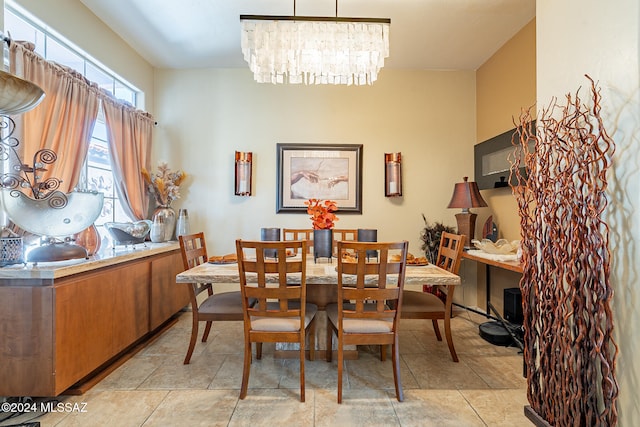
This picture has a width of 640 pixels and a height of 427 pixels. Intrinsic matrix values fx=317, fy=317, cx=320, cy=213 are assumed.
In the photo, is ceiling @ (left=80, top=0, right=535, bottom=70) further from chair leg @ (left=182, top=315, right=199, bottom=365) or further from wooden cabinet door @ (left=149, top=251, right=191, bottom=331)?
chair leg @ (left=182, top=315, right=199, bottom=365)

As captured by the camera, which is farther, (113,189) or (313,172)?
(313,172)

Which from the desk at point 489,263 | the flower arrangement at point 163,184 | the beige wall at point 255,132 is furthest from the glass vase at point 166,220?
the desk at point 489,263

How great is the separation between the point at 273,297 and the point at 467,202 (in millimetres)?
2300

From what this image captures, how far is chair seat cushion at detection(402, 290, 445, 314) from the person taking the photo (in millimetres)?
2328

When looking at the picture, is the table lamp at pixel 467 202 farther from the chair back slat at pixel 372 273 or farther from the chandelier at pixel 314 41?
the chair back slat at pixel 372 273

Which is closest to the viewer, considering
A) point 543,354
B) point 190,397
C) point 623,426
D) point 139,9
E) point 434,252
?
point 623,426

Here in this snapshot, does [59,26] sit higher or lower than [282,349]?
higher

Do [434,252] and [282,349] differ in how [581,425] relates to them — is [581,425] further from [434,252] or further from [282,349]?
[434,252]

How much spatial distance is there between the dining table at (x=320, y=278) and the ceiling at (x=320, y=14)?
2185mm

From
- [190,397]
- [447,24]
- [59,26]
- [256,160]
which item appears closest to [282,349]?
[190,397]

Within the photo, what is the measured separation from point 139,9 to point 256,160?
5.75 feet

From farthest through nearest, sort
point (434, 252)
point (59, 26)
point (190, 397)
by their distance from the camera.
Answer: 1. point (434, 252)
2. point (59, 26)
3. point (190, 397)

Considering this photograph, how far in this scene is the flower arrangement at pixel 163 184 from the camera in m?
3.48

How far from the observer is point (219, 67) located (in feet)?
12.5
